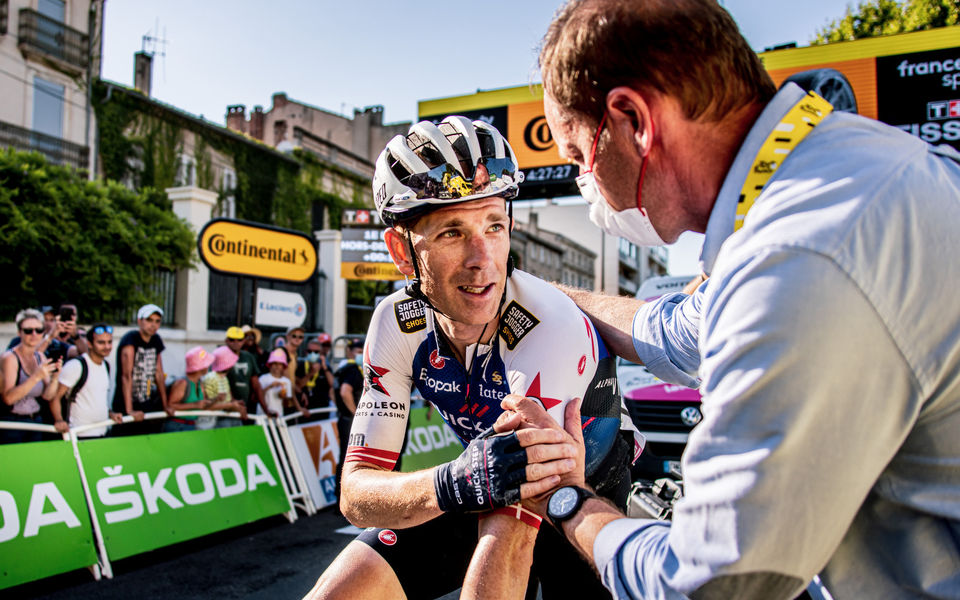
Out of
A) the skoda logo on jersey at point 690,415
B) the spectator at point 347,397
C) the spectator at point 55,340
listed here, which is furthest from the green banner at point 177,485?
Answer: the skoda logo on jersey at point 690,415

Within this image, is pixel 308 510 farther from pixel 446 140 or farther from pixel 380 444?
pixel 446 140

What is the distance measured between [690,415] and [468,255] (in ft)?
19.3

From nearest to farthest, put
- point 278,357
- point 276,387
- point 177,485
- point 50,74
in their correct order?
point 177,485 → point 276,387 → point 278,357 → point 50,74

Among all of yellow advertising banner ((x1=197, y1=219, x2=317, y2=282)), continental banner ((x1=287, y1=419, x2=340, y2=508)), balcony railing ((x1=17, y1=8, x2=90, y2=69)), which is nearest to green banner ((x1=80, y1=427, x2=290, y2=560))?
continental banner ((x1=287, y1=419, x2=340, y2=508))

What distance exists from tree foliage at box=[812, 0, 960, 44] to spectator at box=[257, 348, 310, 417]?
15.3 metres

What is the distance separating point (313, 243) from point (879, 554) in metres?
12.7

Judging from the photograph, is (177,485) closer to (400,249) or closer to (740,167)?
(400,249)

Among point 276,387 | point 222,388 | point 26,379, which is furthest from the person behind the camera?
point 276,387

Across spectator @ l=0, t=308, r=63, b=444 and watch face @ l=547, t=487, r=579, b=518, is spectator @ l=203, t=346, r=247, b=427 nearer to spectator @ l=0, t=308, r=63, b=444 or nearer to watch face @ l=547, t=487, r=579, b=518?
spectator @ l=0, t=308, r=63, b=444

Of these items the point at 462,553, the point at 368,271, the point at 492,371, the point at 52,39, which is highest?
the point at 52,39

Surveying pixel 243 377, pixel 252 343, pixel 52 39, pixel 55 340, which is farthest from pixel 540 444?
pixel 52 39

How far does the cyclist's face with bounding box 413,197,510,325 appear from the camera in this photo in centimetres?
239

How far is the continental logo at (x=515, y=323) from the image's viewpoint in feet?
Answer: 7.64

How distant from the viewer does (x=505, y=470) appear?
1.74m
